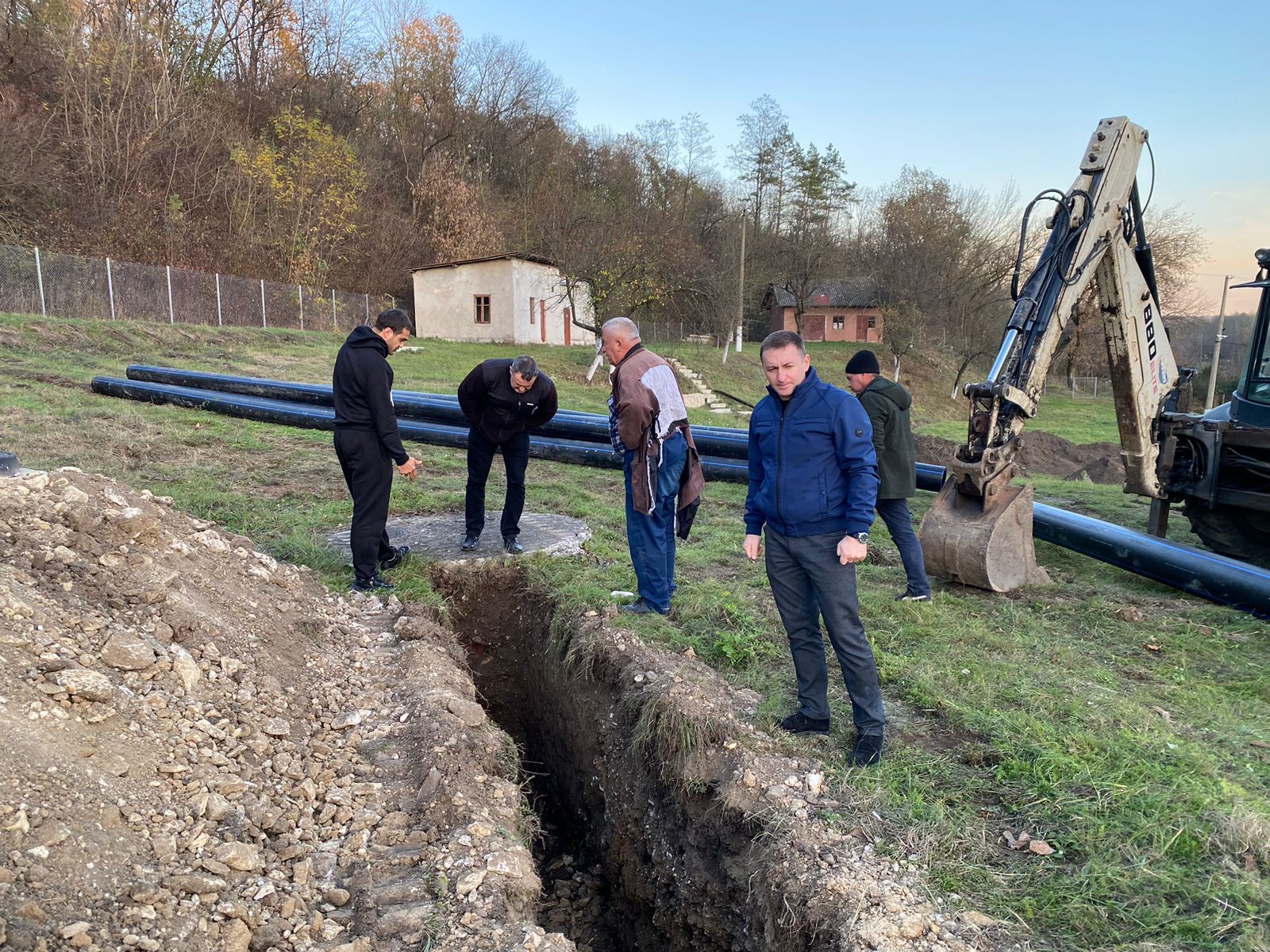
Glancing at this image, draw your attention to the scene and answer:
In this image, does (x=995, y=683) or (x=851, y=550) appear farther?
(x=995, y=683)

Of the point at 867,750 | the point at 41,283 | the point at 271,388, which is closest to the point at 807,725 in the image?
the point at 867,750

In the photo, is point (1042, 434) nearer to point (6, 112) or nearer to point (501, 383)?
point (501, 383)

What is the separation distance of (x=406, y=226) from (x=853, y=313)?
29.3 meters

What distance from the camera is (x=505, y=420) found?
19.7ft

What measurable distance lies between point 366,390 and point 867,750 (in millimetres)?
3685

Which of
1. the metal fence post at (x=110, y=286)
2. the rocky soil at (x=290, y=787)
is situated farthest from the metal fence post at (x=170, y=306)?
the rocky soil at (x=290, y=787)

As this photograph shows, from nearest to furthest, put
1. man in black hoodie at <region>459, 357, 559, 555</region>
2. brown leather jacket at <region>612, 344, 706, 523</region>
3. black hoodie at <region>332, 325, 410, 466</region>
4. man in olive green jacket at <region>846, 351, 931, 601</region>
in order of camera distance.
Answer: brown leather jacket at <region>612, 344, 706, 523</region>, black hoodie at <region>332, 325, 410, 466</region>, man in olive green jacket at <region>846, 351, 931, 601</region>, man in black hoodie at <region>459, 357, 559, 555</region>

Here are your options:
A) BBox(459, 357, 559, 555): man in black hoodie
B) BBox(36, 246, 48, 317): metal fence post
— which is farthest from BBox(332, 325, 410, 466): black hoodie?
BBox(36, 246, 48, 317): metal fence post

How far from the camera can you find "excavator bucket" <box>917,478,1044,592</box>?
233 inches

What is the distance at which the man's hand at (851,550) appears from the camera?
3.23m

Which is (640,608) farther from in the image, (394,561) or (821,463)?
(821,463)

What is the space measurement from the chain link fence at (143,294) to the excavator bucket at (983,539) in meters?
19.7

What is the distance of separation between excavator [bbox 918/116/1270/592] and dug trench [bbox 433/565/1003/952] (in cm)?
296

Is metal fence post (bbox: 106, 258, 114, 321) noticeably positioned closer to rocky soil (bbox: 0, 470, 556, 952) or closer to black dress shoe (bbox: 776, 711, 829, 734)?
rocky soil (bbox: 0, 470, 556, 952)
